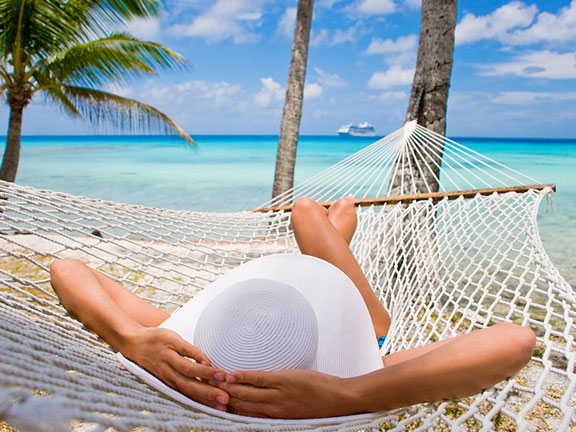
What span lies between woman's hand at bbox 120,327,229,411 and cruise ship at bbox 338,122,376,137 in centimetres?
4813

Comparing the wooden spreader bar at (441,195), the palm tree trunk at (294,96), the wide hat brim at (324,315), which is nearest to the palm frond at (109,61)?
the palm tree trunk at (294,96)

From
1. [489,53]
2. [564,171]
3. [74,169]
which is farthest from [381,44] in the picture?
[74,169]

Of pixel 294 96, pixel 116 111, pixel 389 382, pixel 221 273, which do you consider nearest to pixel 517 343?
pixel 389 382

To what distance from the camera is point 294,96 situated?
3.99m

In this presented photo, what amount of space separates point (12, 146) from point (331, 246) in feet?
14.7

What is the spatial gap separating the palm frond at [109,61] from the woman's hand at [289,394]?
4.43 m

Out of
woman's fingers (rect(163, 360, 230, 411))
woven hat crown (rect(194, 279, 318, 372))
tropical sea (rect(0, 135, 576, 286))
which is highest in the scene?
woven hat crown (rect(194, 279, 318, 372))

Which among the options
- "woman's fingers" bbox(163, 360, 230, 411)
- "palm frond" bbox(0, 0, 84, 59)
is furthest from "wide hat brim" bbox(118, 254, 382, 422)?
"palm frond" bbox(0, 0, 84, 59)

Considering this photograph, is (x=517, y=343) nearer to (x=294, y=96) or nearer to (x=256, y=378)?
(x=256, y=378)

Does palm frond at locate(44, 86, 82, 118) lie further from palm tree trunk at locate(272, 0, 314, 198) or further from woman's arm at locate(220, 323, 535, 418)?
woman's arm at locate(220, 323, 535, 418)

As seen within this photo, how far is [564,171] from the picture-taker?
596 inches

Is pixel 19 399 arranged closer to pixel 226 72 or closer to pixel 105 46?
pixel 105 46

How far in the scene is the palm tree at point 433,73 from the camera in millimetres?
2391

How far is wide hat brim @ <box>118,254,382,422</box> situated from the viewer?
82 centimetres
